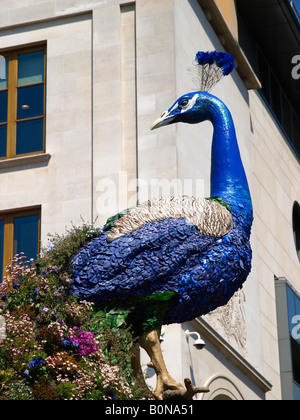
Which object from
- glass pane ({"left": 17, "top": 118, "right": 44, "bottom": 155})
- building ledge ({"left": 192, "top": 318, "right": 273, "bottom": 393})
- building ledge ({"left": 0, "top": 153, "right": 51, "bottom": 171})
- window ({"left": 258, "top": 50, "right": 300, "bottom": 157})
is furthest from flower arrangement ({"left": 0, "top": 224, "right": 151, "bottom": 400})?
window ({"left": 258, "top": 50, "right": 300, "bottom": 157})

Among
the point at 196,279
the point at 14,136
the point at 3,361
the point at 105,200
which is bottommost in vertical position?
the point at 3,361

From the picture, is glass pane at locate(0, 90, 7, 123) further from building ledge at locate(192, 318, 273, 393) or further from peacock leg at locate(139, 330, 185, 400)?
peacock leg at locate(139, 330, 185, 400)

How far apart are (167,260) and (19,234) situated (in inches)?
349

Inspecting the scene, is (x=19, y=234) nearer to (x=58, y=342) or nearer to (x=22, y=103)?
(x=22, y=103)

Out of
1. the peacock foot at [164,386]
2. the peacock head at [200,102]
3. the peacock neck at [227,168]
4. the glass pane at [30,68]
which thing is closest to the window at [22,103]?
the glass pane at [30,68]

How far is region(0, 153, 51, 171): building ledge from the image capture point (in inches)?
997

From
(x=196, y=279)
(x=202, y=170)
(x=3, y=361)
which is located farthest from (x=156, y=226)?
(x=202, y=170)

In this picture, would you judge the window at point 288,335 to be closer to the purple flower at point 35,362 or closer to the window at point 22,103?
the window at point 22,103

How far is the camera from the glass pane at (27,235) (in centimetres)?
2403

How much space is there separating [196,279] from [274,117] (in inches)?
862

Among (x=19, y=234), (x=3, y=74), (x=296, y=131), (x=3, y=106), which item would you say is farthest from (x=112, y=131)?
(x=296, y=131)

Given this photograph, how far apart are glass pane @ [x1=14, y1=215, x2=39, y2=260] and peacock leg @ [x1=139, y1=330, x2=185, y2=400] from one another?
307 inches

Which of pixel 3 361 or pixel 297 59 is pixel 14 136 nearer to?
pixel 3 361

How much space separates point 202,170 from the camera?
2614 centimetres
